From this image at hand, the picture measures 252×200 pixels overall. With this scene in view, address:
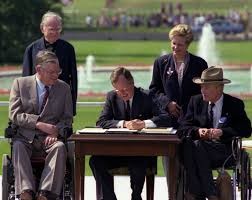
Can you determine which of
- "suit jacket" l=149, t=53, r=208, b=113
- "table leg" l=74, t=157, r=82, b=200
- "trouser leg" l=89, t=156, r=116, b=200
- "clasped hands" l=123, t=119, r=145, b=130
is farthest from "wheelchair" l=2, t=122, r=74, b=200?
"suit jacket" l=149, t=53, r=208, b=113

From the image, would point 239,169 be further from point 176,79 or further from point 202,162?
point 176,79

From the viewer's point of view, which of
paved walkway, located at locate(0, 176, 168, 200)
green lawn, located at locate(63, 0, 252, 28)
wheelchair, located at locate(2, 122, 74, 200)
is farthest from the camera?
green lawn, located at locate(63, 0, 252, 28)

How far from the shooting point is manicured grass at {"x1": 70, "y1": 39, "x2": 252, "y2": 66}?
4275 centimetres

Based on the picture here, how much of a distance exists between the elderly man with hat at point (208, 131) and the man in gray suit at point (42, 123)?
115 cm

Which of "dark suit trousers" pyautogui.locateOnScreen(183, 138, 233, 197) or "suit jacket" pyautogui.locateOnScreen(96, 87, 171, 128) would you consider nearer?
"dark suit trousers" pyautogui.locateOnScreen(183, 138, 233, 197)

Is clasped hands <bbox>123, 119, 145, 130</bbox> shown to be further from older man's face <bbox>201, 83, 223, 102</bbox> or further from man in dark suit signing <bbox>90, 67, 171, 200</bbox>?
older man's face <bbox>201, 83, 223, 102</bbox>

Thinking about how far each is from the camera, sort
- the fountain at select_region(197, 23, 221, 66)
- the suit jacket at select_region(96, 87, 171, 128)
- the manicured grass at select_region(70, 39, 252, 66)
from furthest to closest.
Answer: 1. the manicured grass at select_region(70, 39, 252, 66)
2. the fountain at select_region(197, 23, 221, 66)
3. the suit jacket at select_region(96, 87, 171, 128)

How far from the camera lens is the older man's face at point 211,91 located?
34.0 feet

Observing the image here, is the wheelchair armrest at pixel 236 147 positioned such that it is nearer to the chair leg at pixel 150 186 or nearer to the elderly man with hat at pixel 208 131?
the elderly man with hat at pixel 208 131

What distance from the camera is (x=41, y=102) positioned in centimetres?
1047

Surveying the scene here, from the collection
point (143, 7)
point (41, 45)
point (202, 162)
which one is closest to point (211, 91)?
point (202, 162)

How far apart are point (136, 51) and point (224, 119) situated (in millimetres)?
39378

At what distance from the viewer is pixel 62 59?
1171 centimetres

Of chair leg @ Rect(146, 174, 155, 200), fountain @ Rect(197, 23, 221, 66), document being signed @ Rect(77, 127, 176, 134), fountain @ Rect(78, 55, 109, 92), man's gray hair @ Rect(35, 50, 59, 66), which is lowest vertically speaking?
fountain @ Rect(197, 23, 221, 66)
